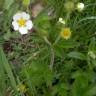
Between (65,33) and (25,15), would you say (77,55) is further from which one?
(25,15)

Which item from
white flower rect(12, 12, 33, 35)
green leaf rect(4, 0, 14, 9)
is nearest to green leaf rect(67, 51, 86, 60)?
white flower rect(12, 12, 33, 35)

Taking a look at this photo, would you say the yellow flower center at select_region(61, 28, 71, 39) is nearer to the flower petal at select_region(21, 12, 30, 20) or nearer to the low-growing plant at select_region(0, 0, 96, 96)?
the low-growing plant at select_region(0, 0, 96, 96)

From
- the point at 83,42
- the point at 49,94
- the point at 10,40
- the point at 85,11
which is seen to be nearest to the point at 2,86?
the point at 49,94

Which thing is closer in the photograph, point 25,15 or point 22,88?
point 25,15

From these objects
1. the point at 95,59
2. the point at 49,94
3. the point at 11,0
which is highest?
the point at 11,0

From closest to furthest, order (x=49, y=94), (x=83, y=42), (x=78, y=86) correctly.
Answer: (x=78, y=86)
(x=49, y=94)
(x=83, y=42)

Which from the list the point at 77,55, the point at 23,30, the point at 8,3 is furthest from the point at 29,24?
the point at 77,55

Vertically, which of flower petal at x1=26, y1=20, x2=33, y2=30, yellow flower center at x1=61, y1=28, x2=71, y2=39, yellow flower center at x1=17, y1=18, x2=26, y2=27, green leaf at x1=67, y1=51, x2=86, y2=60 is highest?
yellow flower center at x1=17, y1=18, x2=26, y2=27

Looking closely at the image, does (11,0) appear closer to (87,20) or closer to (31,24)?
(31,24)
